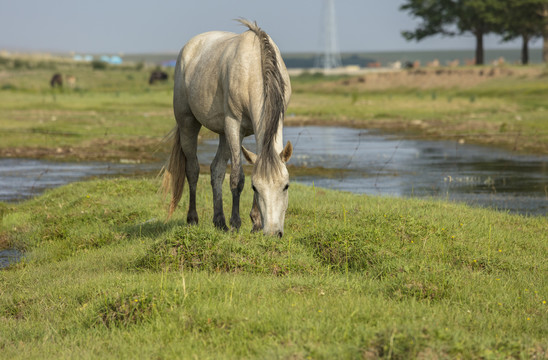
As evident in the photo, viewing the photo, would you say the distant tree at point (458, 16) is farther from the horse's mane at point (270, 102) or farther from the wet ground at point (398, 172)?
the horse's mane at point (270, 102)

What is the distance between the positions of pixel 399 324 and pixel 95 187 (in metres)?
7.78

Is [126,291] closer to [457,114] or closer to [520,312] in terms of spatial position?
[520,312]

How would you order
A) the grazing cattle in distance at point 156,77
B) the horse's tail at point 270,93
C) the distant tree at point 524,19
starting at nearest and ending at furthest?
the horse's tail at point 270,93, the distant tree at point 524,19, the grazing cattle in distance at point 156,77

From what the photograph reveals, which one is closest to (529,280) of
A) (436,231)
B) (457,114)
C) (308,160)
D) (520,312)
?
(520,312)

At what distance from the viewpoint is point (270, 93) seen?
661 cm

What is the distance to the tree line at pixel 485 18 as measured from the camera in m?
44.8

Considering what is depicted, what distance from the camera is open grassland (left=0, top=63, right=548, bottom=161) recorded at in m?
20.4

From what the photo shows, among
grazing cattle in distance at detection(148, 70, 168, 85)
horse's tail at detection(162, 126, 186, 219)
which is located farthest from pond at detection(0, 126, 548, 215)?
grazing cattle in distance at detection(148, 70, 168, 85)

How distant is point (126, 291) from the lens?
5301 millimetres

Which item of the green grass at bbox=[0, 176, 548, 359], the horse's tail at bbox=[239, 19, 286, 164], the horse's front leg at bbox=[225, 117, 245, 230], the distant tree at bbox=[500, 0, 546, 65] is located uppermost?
the distant tree at bbox=[500, 0, 546, 65]

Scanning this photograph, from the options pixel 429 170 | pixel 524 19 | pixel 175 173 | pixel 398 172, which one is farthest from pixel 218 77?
pixel 524 19

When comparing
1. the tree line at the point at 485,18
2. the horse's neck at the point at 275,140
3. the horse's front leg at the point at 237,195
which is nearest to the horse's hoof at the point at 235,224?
the horse's front leg at the point at 237,195

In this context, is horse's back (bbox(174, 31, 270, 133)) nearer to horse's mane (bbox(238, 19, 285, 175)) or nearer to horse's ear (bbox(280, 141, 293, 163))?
horse's mane (bbox(238, 19, 285, 175))

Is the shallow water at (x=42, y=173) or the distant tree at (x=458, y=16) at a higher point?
the distant tree at (x=458, y=16)
